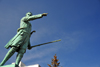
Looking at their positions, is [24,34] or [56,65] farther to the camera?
[56,65]

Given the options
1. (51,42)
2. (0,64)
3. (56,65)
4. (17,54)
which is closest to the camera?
(0,64)

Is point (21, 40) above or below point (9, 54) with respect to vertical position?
above

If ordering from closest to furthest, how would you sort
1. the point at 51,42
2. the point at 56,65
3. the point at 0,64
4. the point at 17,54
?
1. the point at 0,64
2. the point at 17,54
3. the point at 51,42
4. the point at 56,65

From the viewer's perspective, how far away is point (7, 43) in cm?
523

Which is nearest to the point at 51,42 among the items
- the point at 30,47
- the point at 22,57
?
the point at 30,47

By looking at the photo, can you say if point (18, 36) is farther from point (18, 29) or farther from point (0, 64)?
point (0, 64)

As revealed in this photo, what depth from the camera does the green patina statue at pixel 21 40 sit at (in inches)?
196

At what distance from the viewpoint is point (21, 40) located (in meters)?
5.14

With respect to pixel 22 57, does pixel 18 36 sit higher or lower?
higher

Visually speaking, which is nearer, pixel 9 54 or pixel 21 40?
pixel 9 54

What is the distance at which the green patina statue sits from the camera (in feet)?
16.4

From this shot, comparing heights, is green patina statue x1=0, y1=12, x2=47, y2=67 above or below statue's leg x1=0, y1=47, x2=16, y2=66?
above

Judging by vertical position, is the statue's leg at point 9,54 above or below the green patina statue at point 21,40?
below

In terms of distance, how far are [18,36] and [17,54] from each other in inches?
30.2
